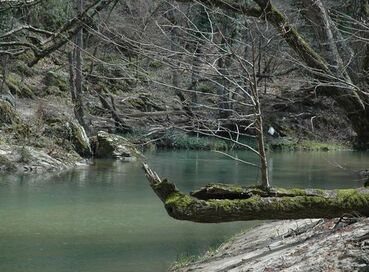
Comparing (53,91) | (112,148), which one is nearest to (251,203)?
(112,148)

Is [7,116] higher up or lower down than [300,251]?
higher up

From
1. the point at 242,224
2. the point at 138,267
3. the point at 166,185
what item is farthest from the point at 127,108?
→ the point at 166,185

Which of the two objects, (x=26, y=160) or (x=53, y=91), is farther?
(x=53, y=91)

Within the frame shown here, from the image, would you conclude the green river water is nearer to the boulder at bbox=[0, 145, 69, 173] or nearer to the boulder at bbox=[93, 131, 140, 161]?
the boulder at bbox=[0, 145, 69, 173]

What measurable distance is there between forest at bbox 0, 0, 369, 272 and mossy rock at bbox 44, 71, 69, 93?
255 inches

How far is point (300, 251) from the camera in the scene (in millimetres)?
6633

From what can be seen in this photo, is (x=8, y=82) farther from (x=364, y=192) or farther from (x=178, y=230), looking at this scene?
(x=364, y=192)

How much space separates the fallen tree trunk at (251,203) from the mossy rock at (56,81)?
89.3ft

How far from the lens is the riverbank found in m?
5.88

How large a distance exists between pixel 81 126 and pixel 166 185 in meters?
19.8

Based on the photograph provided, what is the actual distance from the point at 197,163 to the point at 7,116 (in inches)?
274

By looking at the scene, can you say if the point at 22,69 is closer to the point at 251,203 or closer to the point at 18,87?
the point at 18,87

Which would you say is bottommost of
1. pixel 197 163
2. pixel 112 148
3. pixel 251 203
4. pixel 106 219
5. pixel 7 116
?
pixel 106 219

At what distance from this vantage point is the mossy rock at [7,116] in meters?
23.2
